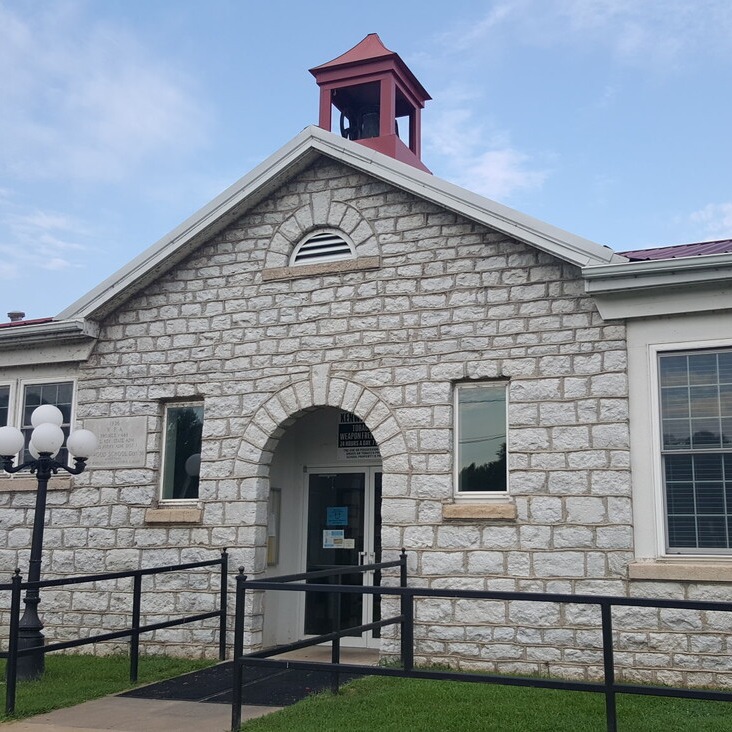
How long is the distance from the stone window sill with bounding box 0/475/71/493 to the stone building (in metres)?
0.04

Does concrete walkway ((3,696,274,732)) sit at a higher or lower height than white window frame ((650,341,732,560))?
lower

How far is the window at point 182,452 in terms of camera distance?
1134cm

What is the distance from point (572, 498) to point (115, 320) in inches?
246

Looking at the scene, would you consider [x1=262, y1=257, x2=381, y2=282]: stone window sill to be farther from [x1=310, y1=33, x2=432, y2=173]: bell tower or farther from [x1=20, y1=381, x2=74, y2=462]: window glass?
[x1=310, y1=33, x2=432, y2=173]: bell tower

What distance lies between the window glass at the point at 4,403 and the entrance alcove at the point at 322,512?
3.88 m

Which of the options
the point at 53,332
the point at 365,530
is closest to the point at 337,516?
the point at 365,530

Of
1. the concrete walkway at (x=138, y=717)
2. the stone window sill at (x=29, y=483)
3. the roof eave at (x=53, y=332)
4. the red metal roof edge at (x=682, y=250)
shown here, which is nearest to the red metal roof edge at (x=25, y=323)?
the roof eave at (x=53, y=332)

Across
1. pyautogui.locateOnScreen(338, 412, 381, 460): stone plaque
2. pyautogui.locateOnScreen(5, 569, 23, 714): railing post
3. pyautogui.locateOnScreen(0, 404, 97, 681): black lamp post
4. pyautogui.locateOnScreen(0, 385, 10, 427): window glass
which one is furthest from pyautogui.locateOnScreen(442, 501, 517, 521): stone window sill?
pyautogui.locateOnScreen(0, 385, 10, 427): window glass

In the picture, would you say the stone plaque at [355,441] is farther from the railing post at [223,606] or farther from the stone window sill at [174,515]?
the railing post at [223,606]

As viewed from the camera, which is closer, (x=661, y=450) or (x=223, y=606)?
(x=661, y=450)

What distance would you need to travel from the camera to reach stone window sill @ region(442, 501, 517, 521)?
372 inches

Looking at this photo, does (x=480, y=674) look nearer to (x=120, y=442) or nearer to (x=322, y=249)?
(x=322, y=249)

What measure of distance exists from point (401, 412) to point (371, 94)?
7.53 m

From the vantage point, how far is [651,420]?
9102 mm
